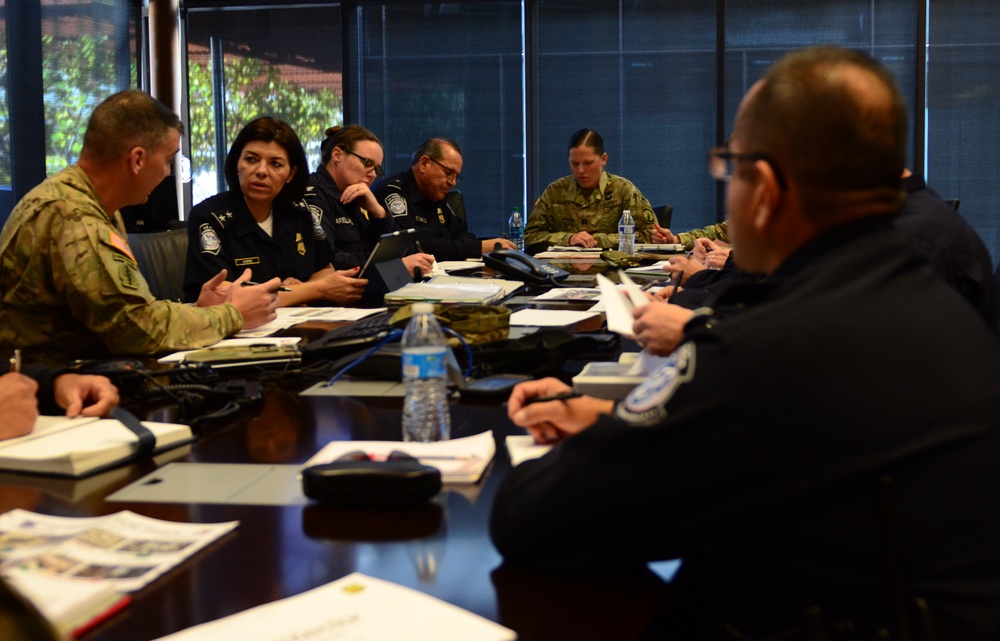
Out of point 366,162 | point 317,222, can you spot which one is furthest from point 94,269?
point 366,162

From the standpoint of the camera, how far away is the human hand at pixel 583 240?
5.79 metres

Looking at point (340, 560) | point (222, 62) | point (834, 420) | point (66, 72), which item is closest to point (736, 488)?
point (834, 420)

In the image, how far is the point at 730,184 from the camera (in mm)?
1196

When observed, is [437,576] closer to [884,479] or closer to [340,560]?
[340,560]

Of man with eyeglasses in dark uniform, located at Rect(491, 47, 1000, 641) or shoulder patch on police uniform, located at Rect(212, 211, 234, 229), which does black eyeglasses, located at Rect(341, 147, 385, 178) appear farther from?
man with eyeglasses in dark uniform, located at Rect(491, 47, 1000, 641)

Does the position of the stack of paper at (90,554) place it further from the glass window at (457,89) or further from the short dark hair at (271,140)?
the glass window at (457,89)

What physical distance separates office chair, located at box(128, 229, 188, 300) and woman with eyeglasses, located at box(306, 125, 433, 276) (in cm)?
74

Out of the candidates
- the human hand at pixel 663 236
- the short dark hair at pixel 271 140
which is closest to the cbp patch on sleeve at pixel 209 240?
the short dark hair at pixel 271 140

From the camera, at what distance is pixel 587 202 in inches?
252

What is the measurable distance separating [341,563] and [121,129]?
1845mm

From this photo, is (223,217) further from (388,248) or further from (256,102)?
(256,102)

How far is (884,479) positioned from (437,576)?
0.44 m

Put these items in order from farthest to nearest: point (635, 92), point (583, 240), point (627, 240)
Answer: point (635, 92) < point (583, 240) < point (627, 240)

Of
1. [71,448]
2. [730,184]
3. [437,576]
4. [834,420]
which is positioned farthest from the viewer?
[71,448]
